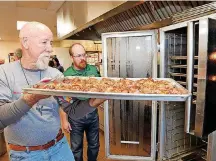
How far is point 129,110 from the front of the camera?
110 inches

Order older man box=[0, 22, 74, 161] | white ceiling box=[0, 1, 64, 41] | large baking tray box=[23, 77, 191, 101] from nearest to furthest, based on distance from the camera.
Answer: large baking tray box=[23, 77, 191, 101], older man box=[0, 22, 74, 161], white ceiling box=[0, 1, 64, 41]

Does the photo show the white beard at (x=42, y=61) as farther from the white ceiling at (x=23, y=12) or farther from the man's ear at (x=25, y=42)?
the white ceiling at (x=23, y=12)

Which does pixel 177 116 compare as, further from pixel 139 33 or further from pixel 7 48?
pixel 7 48

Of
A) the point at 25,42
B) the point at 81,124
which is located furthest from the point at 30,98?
the point at 81,124

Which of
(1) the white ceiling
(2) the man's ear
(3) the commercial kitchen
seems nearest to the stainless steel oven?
(3) the commercial kitchen

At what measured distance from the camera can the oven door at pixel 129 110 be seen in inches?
99.8

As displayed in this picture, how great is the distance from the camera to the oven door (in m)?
2.54

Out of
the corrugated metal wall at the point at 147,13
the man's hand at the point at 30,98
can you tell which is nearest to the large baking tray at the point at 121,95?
the man's hand at the point at 30,98

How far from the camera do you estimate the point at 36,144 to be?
4.38 feet

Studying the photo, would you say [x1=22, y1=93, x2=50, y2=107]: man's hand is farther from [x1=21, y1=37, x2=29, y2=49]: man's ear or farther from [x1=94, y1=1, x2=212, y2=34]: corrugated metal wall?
[x1=94, y1=1, x2=212, y2=34]: corrugated metal wall

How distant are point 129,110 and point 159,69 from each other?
0.82 m

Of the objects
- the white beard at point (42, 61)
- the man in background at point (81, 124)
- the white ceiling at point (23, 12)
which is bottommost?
the man in background at point (81, 124)

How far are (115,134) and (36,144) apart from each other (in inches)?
68.7

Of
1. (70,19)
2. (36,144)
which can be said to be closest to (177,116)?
(36,144)
